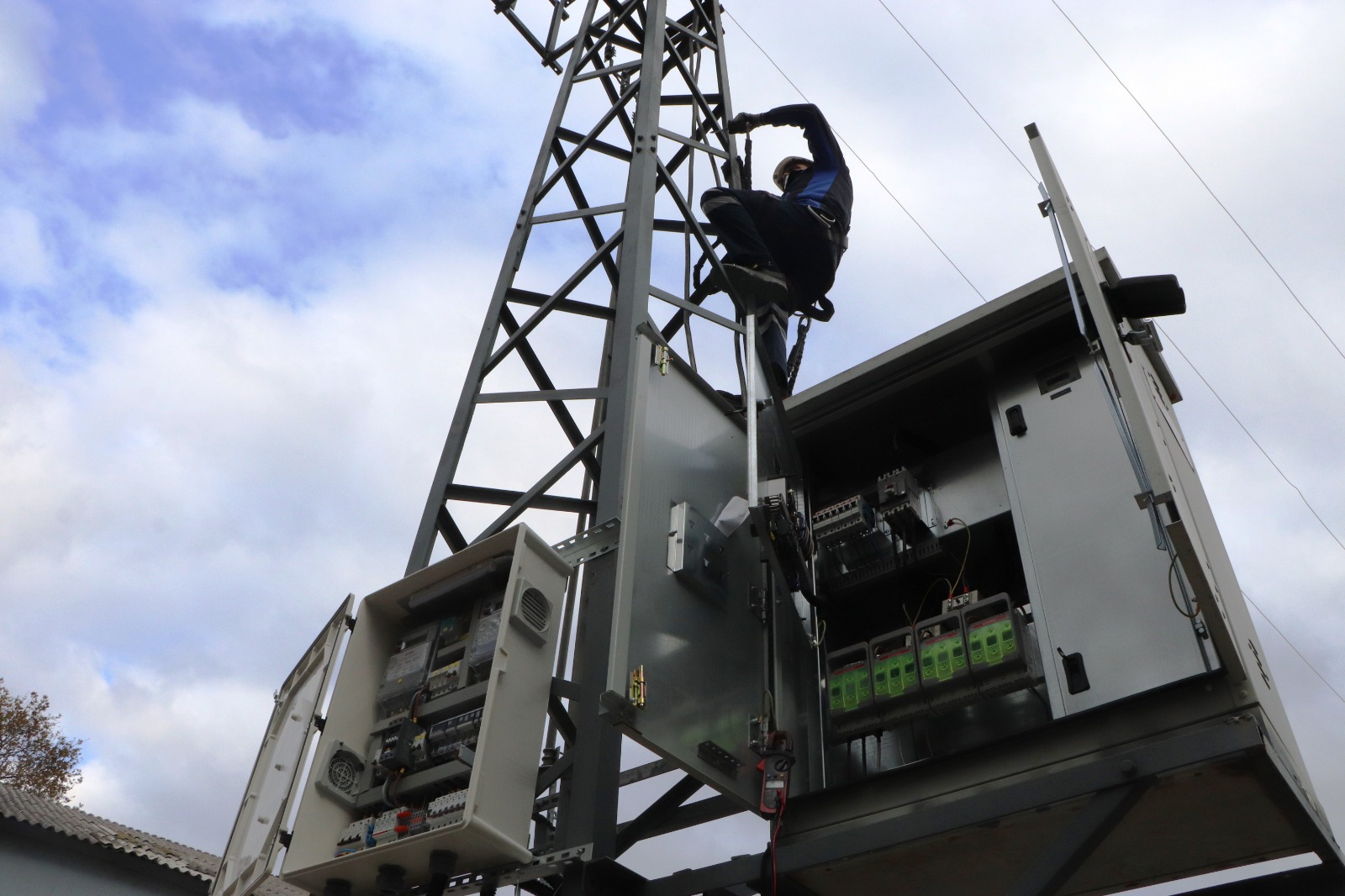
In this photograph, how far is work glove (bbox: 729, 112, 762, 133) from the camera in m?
7.64

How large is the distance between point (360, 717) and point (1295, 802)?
3615mm

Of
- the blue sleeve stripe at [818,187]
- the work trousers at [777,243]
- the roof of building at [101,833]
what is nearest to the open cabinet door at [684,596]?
the work trousers at [777,243]

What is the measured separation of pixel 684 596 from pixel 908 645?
1.26 metres

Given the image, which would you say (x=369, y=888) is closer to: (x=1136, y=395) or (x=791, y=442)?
(x=791, y=442)

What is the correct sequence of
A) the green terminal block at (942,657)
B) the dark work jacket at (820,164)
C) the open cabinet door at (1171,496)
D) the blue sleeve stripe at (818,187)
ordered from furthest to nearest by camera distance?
the dark work jacket at (820,164) < the blue sleeve stripe at (818,187) < the green terminal block at (942,657) < the open cabinet door at (1171,496)

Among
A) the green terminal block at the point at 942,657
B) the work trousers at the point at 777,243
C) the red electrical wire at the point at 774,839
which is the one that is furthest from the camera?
the work trousers at the point at 777,243

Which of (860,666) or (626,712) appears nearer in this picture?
(626,712)

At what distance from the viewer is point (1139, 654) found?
4.38 metres

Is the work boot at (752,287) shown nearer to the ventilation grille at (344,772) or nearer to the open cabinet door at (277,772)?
the open cabinet door at (277,772)

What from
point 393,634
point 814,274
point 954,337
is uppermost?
point 814,274

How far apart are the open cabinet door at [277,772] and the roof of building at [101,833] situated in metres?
8.29

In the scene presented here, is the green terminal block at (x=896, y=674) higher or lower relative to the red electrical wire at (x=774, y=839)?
higher

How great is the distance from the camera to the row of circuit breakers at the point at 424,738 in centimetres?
400

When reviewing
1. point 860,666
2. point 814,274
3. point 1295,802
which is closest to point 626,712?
point 860,666
